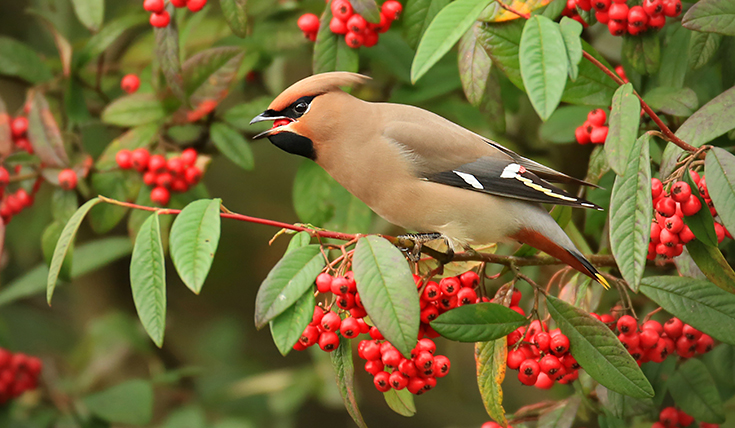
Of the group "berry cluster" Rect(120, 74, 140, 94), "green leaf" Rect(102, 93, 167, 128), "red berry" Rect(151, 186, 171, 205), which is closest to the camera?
"red berry" Rect(151, 186, 171, 205)

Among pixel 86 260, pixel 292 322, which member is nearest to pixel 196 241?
pixel 292 322

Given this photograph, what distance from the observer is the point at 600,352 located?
61.0 inches

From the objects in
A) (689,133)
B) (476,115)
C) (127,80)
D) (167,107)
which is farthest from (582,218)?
(127,80)

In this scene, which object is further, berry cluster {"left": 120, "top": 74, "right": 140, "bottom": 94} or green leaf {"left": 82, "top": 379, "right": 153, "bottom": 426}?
green leaf {"left": 82, "top": 379, "right": 153, "bottom": 426}

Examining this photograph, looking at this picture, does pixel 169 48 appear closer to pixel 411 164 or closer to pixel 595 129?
pixel 411 164

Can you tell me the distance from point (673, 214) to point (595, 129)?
0.46m

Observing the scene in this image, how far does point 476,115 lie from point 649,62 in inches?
34.1

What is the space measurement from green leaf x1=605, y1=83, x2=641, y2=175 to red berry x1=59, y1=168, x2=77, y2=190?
5.71ft

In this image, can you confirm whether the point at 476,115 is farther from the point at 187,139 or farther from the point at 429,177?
the point at 187,139

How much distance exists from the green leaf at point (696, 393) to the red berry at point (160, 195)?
62.6 inches

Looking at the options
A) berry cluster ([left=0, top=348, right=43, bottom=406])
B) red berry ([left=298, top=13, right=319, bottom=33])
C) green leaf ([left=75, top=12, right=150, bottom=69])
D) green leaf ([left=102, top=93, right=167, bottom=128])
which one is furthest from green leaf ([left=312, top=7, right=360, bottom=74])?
berry cluster ([left=0, top=348, right=43, bottom=406])

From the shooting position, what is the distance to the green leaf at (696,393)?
6.17 feet

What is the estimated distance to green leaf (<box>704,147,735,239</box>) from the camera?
4.48ft

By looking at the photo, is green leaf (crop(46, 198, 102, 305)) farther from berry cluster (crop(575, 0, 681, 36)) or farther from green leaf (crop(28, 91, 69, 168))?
berry cluster (crop(575, 0, 681, 36))
